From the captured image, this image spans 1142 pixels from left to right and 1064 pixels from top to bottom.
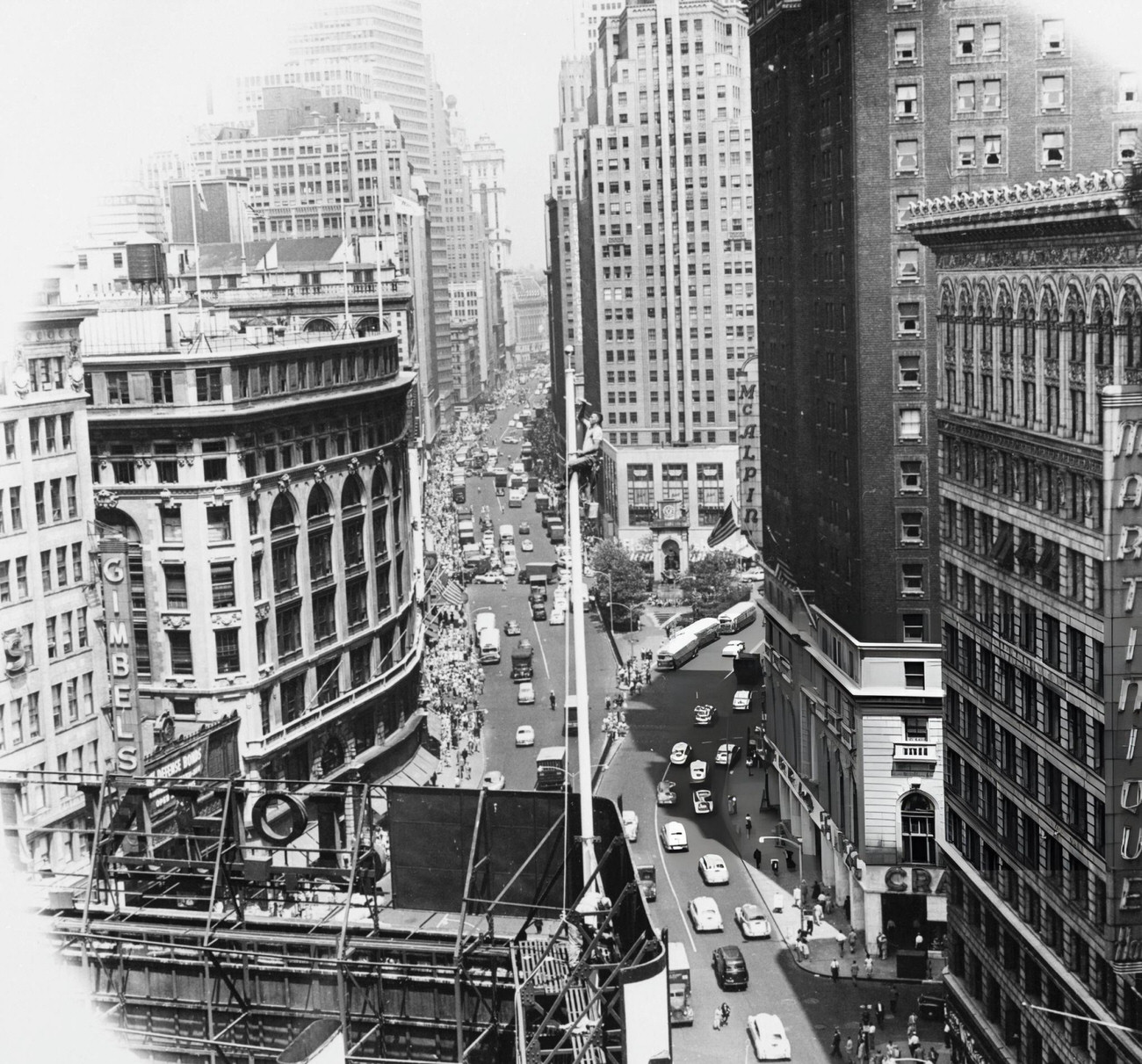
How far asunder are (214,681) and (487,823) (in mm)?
60827

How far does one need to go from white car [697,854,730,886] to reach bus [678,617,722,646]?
59735 millimetres

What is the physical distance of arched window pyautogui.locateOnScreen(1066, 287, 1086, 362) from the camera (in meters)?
52.3

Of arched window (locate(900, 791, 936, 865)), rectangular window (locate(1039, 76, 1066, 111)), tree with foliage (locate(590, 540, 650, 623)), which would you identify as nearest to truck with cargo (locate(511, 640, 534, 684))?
tree with foliage (locate(590, 540, 650, 623))

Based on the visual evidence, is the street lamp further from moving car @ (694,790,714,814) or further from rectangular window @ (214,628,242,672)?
rectangular window @ (214,628,242,672)

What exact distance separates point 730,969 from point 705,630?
78081mm

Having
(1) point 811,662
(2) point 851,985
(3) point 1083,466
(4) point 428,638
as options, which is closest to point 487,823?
(3) point 1083,466

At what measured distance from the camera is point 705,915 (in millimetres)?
85562

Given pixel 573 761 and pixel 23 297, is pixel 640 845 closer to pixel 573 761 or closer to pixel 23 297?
pixel 573 761

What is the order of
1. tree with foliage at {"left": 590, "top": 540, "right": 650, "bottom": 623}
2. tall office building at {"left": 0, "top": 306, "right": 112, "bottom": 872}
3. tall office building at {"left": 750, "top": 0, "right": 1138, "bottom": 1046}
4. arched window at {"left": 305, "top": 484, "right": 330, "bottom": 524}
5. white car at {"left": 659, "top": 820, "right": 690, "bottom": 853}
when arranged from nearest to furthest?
tall office building at {"left": 0, "top": 306, "right": 112, "bottom": 872}
tall office building at {"left": 750, "top": 0, "right": 1138, "bottom": 1046}
arched window at {"left": 305, "top": 484, "right": 330, "bottom": 524}
white car at {"left": 659, "top": 820, "right": 690, "bottom": 853}
tree with foliage at {"left": 590, "top": 540, "right": 650, "bottom": 623}

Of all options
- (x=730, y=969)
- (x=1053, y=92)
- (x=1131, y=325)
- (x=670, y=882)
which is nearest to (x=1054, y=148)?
(x=1053, y=92)

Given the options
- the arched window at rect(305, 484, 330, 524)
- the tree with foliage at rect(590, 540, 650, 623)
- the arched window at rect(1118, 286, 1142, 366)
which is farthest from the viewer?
the tree with foliage at rect(590, 540, 650, 623)

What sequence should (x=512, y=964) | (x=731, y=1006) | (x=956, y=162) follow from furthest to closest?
(x=956, y=162), (x=731, y=1006), (x=512, y=964)

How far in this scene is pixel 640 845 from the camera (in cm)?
10038

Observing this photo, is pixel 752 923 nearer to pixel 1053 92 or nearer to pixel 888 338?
pixel 888 338
